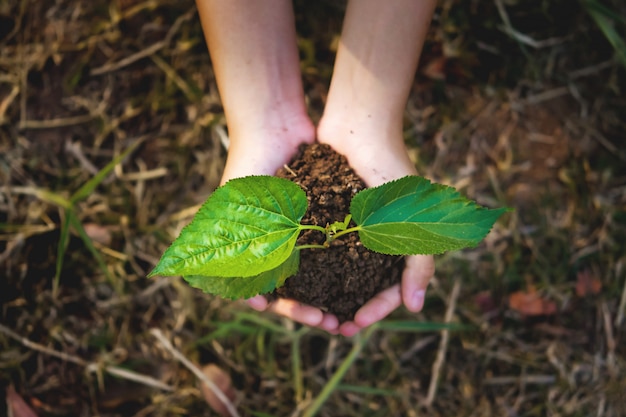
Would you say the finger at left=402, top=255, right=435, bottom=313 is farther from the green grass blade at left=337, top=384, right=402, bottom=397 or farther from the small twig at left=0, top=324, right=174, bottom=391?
the small twig at left=0, top=324, right=174, bottom=391

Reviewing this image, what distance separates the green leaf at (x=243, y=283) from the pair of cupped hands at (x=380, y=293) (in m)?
0.21

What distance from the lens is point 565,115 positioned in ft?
6.64

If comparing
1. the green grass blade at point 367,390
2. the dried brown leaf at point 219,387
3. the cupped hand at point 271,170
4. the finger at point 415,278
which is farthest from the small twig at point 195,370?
the finger at point 415,278

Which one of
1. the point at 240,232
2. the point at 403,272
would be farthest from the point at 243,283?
the point at 403,272

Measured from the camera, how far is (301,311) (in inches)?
53.1

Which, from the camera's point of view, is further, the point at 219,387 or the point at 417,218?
the point at 219,387

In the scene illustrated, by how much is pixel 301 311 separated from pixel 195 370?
1.96 feet

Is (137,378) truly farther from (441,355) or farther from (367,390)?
(441,355)

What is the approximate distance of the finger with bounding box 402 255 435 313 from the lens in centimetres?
135

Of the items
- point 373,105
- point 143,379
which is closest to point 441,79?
point 373,105

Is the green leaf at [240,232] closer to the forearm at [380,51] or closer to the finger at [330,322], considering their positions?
the finger at [330,322]

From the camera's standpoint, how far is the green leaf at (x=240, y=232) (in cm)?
98

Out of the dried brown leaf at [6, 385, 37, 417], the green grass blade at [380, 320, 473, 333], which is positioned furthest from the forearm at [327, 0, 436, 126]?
the dried brown leaf at [6, 385, 37, 417]

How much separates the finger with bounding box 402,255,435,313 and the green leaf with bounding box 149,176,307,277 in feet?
1.30
